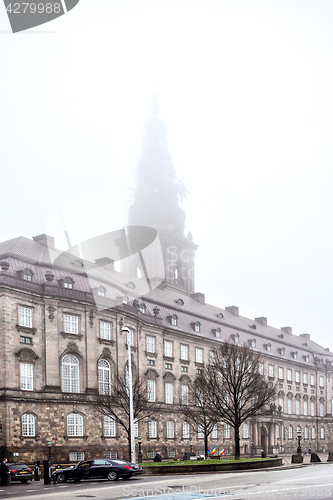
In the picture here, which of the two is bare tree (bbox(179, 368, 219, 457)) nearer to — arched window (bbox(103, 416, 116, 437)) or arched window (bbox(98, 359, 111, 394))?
arched window (bbox(103, 416, 116, 437))

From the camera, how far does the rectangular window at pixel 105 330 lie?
6150 centimetres

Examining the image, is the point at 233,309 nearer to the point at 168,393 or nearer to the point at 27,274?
the point at 168,393

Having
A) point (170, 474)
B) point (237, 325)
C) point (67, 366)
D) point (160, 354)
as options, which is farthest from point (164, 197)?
point (170, 474)

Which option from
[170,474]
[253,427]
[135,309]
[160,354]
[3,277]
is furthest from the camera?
[253,427]

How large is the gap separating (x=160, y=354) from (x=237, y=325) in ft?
104

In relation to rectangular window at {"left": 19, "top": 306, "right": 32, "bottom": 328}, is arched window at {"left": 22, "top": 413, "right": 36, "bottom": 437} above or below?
below

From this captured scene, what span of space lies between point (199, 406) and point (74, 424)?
14353 millimetres

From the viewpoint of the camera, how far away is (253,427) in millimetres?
92688

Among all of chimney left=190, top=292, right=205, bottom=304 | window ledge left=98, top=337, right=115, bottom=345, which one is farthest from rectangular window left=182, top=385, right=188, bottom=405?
chimney left=190, top=292, right=205, bottom=304

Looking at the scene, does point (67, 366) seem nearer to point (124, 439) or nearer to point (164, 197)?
point (124, 439)

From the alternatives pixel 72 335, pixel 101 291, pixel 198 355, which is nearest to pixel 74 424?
pixel 72 335

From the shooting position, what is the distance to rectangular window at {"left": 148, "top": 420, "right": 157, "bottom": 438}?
225 ft

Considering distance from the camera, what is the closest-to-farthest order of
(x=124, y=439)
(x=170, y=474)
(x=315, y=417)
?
(x=170, y=474) → (x=124, y=439) → (x=315, y=417)

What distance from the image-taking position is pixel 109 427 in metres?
60.4
